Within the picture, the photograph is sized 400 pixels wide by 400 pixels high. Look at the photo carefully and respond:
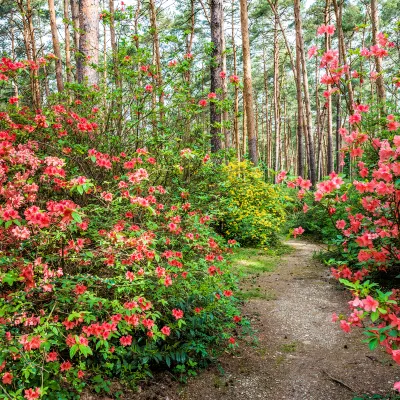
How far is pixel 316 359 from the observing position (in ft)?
11.3

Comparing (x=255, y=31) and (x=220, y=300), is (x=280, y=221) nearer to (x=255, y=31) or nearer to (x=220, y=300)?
(x=220, y=300)

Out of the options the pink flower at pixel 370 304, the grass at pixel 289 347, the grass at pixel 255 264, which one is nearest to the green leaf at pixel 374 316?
the pink flower at pixel 370 304

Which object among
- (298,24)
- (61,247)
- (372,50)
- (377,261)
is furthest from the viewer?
(298,24)

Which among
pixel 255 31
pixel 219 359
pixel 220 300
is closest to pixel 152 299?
pixel 220 300

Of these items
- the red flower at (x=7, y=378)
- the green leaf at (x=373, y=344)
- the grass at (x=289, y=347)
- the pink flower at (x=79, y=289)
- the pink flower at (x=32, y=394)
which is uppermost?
the pink flower at (x=79, y=289)

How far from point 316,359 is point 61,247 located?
8.68 ft

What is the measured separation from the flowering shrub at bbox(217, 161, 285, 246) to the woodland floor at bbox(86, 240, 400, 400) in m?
2.82

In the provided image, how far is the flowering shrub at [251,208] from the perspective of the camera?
795 cm

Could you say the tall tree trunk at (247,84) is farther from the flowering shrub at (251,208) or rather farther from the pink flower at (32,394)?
the pink flower at (32,394)

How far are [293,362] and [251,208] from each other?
4.97 m

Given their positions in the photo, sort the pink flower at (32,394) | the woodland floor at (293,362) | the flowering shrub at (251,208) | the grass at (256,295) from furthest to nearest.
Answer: the flowering shrub at (251,208), the grass at (256,295), the woodland floor at (293,362), the pink flower at (32,394)

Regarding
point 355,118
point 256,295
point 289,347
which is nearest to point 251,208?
point 256,295

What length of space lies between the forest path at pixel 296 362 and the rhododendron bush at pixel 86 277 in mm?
269

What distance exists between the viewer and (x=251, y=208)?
8164 millimetres
